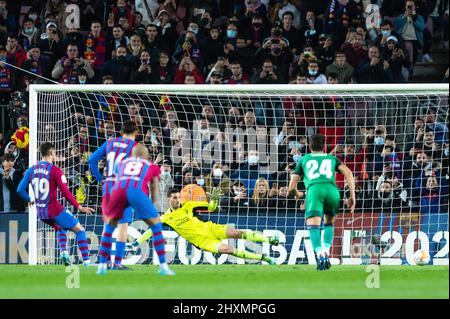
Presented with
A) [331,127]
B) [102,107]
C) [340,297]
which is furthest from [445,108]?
[340,297]

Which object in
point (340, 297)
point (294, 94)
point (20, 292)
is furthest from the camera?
point (294, 94)

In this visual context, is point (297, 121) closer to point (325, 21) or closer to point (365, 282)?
point (325, 21)

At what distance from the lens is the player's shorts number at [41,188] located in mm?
17703

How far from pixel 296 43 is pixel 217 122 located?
3.41 m

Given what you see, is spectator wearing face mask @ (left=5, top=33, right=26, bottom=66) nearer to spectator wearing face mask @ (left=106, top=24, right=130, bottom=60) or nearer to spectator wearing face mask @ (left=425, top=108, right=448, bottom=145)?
spectator wearing face mask @ (left=106, top=24, right=130, bottom=60)

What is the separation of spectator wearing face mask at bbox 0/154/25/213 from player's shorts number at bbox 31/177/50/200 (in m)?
3.37

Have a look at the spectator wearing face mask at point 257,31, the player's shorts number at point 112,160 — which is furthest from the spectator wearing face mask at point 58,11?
the player's shorts number at point 112,160

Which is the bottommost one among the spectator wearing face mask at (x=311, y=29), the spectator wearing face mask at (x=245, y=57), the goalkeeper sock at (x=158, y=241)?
the goalkeeper sock at (x=158, y=241)

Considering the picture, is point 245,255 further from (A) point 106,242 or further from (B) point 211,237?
(A) point 106,242

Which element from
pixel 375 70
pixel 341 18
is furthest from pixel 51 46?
pixel 375 70

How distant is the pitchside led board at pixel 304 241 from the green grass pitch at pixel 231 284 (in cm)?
353

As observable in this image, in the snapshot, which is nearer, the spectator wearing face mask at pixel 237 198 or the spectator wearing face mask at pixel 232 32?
the spectator wearing face mask at pixel 237 198

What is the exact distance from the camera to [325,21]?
23891 mm

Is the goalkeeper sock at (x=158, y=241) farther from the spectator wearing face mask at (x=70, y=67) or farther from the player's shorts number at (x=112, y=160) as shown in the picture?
the spectator wearing face mask at (x=70, y=67)
